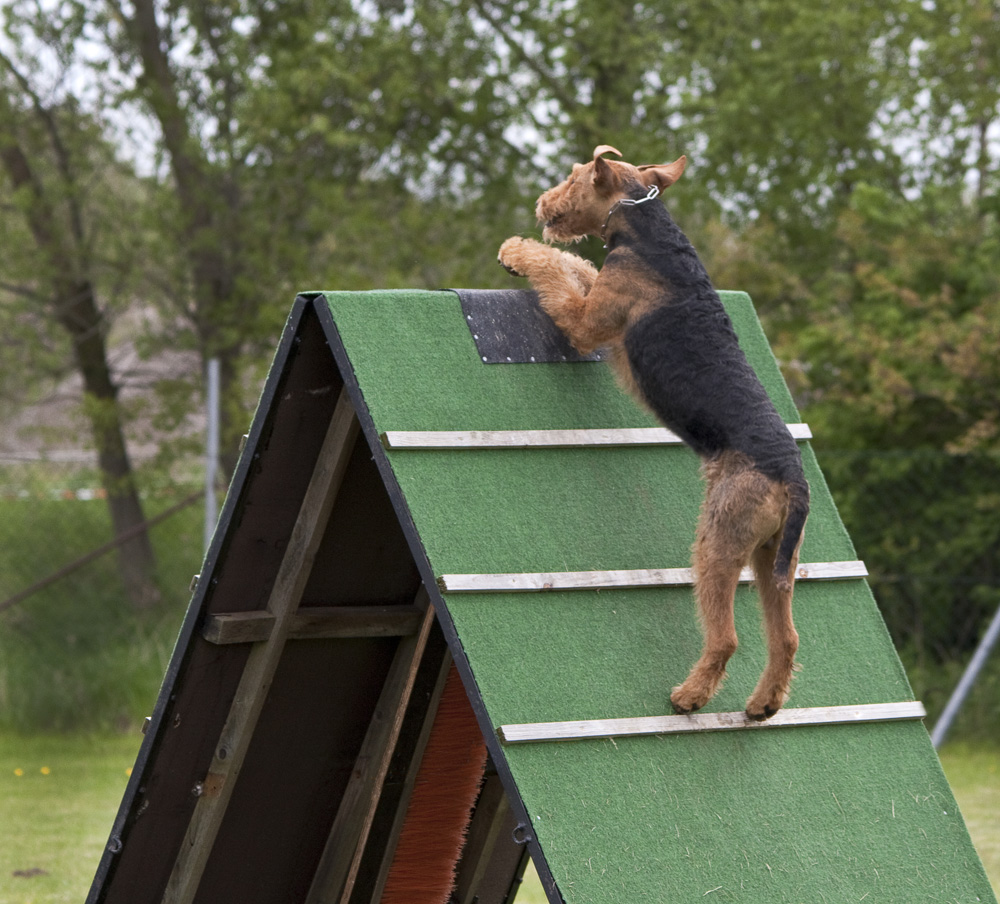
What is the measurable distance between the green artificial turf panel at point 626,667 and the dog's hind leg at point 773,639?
0.08 m

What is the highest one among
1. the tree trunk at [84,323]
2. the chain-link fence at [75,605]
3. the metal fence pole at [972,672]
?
the metal fence pole at [972,672]

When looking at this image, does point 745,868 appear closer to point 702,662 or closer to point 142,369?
point 702,662

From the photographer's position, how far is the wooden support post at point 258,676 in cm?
323

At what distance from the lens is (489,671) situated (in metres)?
2.81

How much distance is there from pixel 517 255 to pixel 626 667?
1200mm

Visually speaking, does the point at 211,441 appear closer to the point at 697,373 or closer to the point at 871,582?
the point at 871,582

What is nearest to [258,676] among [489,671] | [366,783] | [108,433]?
[366,783]

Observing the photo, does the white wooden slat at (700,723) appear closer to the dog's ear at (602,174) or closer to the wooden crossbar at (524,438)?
the wooden crossbar at (524,438)

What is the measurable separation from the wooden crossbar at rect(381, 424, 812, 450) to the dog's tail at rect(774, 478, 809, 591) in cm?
26

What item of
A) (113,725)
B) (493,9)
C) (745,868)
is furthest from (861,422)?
(745,868)

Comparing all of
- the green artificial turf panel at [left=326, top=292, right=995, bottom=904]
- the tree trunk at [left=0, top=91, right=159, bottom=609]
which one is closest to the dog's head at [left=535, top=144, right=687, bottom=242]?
the green artificial turf panel at [left=326, top=292, right=995, bottom=904]

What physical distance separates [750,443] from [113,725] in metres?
6.59

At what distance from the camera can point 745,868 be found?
112 inches

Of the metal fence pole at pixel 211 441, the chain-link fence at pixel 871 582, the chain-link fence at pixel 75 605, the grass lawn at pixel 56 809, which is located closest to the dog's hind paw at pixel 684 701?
the grass lawn at pixel 56 809
